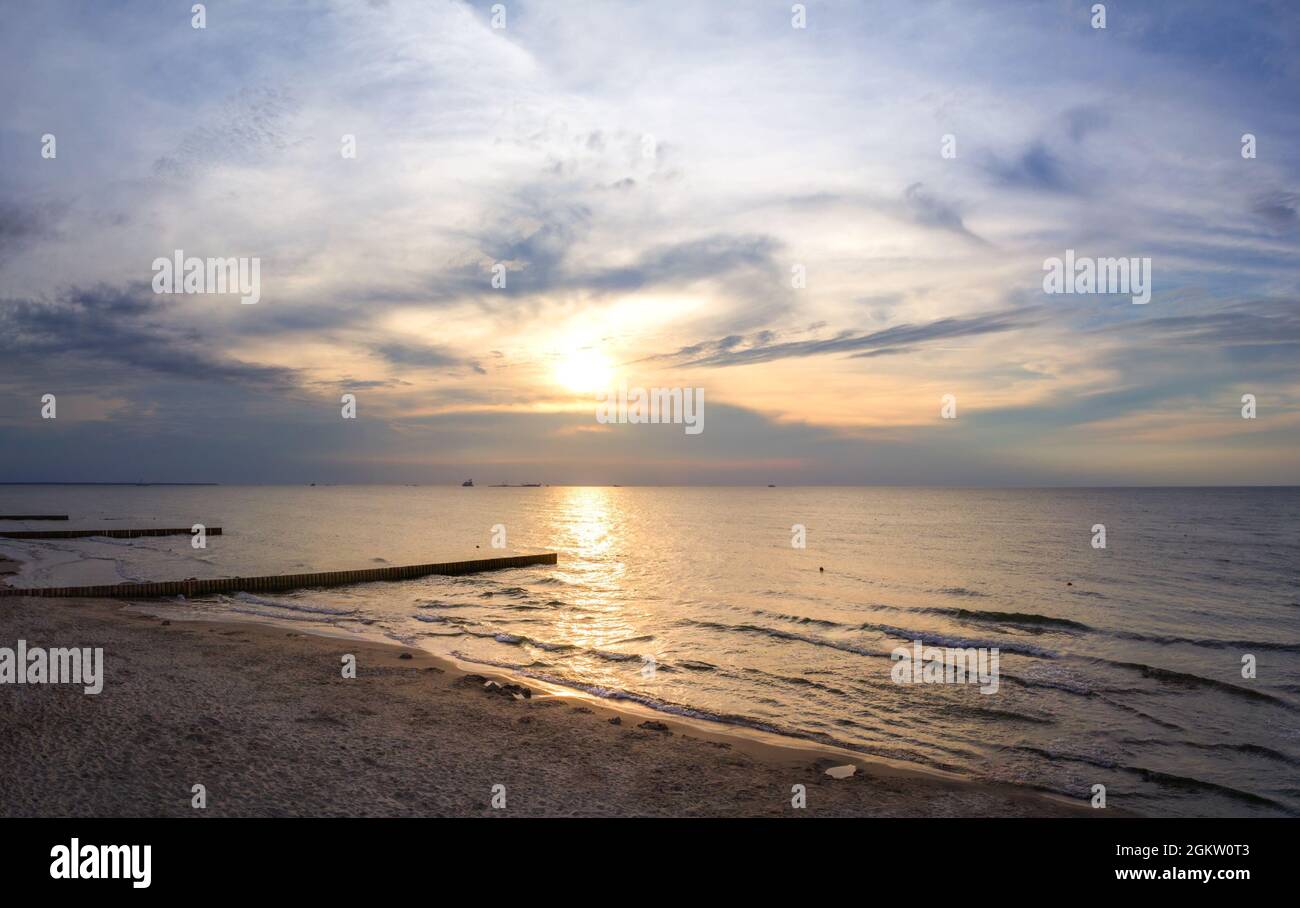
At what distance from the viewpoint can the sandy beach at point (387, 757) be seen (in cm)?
1149

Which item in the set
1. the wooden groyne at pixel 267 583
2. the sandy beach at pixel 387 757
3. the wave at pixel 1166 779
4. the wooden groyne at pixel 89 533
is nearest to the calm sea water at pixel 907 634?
the wave at pixel 1166 779

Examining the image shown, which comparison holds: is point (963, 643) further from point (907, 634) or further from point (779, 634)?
point (779, 634)

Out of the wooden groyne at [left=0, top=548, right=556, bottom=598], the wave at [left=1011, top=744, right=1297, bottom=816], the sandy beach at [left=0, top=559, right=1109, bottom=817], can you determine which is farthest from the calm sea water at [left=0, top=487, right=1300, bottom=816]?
the sandy beach at [left=0, top=559, right=1109, bottom=817]

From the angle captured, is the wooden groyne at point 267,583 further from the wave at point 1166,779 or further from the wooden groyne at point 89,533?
the wooden groyne at point 89,533

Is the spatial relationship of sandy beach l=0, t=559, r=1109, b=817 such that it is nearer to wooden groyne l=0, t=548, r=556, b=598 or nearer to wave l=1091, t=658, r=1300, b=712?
wave l=1091, t=658, r=1300, b=712

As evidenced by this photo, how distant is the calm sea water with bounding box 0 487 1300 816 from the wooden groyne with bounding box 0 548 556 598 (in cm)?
170

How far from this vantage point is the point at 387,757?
13586mm

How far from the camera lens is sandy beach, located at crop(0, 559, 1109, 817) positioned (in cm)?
1149

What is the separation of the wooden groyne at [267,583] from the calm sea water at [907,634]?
5.57 ft

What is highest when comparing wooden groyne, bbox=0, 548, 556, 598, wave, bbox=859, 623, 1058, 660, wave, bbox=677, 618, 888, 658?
wooden groyne, bbox=0, 548, 556, 598

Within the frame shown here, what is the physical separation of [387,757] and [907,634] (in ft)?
76.0

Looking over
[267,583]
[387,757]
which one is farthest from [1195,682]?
[267,583]
